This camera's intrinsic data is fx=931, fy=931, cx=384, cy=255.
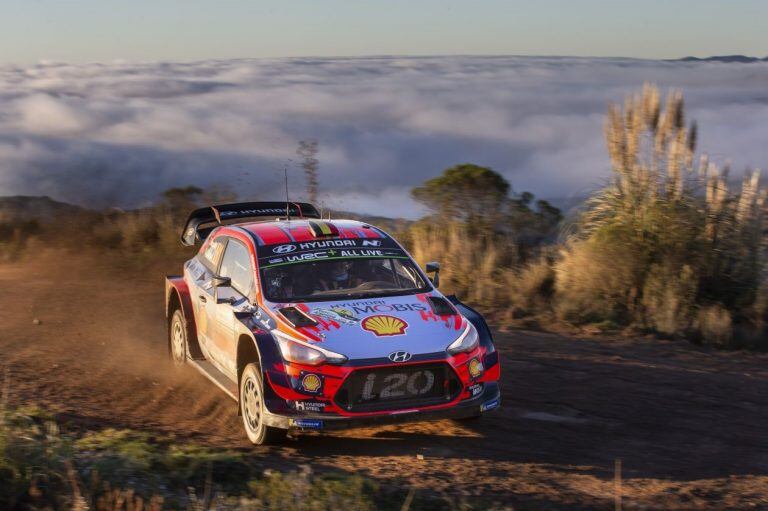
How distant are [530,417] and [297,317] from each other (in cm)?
249

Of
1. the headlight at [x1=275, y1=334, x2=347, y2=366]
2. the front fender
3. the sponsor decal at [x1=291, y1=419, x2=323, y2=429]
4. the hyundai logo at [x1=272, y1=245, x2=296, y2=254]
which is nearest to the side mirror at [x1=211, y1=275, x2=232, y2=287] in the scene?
the hyundai logo at [x1=272, y1=245, x2=296, y2=254]

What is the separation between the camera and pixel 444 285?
51.0ft

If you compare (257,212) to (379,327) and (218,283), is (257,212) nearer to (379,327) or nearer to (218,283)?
(218,283)

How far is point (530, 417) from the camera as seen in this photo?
862cm

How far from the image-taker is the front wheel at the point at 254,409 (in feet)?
24.4

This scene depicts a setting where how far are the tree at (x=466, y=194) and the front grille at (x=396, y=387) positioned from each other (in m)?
10.9

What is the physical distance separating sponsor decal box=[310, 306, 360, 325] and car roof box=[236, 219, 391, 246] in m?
1.19

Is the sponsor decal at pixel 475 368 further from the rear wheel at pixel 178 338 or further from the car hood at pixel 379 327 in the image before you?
the rear wheel at pixel 178 338

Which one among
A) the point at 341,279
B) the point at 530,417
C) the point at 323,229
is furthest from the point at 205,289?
the point at 530,417

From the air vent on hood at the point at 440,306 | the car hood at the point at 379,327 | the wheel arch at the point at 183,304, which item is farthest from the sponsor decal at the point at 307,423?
the wheel arch at the point at 183,304

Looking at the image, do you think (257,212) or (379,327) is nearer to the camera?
(379,327)


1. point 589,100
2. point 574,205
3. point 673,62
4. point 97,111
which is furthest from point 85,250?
point 673,62

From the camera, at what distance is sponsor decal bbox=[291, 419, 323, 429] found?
7.18 m

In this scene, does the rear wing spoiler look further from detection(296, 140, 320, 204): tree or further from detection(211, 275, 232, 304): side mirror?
detection(296, 140, 320, 204): tree
